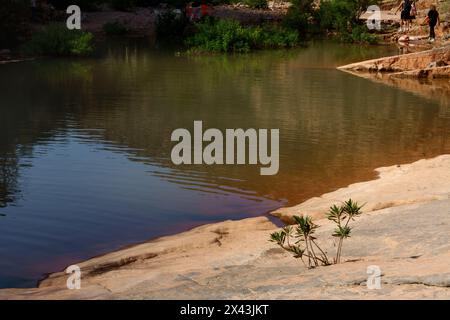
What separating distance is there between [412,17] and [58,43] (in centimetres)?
1621

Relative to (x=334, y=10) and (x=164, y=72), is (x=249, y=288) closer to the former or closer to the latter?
(x=164, y=72)

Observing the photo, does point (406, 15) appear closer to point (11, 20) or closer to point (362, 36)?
point (362, 36)

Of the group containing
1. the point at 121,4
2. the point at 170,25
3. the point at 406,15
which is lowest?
the point at 170,25

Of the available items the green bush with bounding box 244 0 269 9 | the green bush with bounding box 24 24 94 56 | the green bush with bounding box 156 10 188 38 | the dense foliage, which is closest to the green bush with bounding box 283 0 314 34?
the dense foliage

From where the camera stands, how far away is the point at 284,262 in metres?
7.23

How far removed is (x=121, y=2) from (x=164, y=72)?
17667 mm

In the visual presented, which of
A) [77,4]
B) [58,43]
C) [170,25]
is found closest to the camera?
[58,43]

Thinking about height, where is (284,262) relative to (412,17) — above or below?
below

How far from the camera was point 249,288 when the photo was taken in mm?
6145

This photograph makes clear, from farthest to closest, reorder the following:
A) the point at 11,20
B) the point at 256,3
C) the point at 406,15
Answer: the point at 256,3
the point at 406,15
the point at 11,20

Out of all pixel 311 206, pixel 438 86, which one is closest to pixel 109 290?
pixel 311 206

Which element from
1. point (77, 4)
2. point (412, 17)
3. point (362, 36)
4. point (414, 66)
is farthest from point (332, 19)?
point (414, 66)

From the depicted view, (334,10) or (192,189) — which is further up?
(334,10)

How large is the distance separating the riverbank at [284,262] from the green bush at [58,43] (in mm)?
18752
